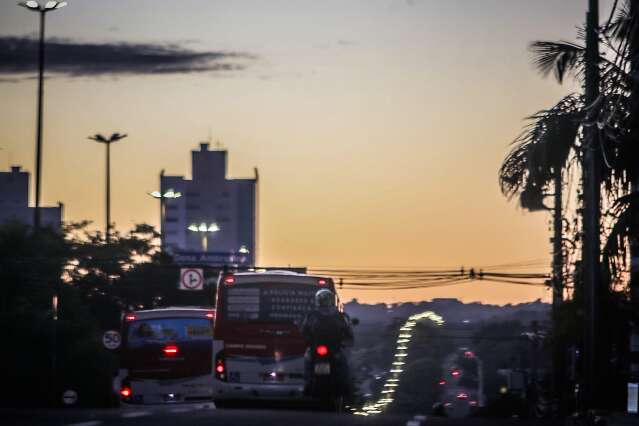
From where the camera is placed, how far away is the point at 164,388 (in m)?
38.1

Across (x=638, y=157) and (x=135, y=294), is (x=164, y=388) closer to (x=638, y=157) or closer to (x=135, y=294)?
(x=638, y=157)

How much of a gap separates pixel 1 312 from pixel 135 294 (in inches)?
813

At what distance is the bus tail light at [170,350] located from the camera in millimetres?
38094

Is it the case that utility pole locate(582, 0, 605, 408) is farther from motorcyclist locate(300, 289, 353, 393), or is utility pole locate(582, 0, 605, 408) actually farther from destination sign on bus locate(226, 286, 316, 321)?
destination sign on bus locate(226, 286, 316, 321)

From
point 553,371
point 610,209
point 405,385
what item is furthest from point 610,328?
point 405,385

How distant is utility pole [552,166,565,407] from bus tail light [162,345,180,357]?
9967 mm

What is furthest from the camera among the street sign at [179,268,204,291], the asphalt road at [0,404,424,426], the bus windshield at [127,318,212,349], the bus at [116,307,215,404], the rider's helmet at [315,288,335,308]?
the street sign at [179,268,204,291]

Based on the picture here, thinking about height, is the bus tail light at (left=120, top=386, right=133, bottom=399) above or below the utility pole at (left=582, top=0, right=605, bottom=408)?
below

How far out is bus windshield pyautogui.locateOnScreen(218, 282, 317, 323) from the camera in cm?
3206

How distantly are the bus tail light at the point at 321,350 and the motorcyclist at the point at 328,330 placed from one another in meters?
0.05

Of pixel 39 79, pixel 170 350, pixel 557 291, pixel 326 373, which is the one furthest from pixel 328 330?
pixel 39 79

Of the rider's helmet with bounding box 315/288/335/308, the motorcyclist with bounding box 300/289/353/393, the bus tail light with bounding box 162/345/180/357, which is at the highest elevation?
the rider's helmet with bounding box 315/288/335/308

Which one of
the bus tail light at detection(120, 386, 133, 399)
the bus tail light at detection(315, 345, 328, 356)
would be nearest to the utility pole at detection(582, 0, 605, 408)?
the bus tail light at detection(315, 345, 328, 356)

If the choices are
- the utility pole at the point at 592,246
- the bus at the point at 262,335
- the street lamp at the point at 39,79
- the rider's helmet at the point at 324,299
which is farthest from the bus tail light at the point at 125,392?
the street lamp at the point at 39,79
